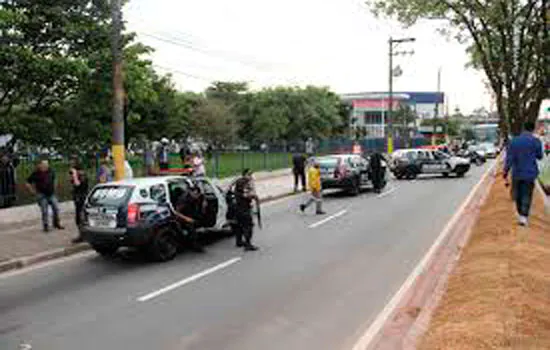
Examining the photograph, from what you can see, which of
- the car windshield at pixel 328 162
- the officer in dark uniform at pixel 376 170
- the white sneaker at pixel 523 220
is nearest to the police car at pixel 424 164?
the officer in dark uniform at pixel 376 170

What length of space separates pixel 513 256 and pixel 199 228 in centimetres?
596

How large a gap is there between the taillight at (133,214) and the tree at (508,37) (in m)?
10.1

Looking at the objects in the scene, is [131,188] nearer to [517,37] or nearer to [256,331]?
[256,331]

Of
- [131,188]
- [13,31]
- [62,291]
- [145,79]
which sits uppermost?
[13,31]

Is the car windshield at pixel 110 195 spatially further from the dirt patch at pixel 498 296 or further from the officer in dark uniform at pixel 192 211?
the dirt patch at pixel 498 296

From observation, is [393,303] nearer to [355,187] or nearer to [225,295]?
[225,295]

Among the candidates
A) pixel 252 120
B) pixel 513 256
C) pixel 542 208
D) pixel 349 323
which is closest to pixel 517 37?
pixel 542 208

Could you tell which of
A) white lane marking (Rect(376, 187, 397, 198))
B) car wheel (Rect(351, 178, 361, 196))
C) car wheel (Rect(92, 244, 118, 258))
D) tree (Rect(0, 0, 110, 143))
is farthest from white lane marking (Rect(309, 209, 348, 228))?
tree (Rect(0, 0, 110, 143))

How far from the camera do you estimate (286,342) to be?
6148 millimetres

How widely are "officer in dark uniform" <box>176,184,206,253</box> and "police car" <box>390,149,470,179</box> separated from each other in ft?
67.1

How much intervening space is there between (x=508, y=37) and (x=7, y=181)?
1341cm

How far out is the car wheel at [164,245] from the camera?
10453 mm

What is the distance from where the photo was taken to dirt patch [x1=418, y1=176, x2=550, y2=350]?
202 inches

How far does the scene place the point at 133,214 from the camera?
407 inches
